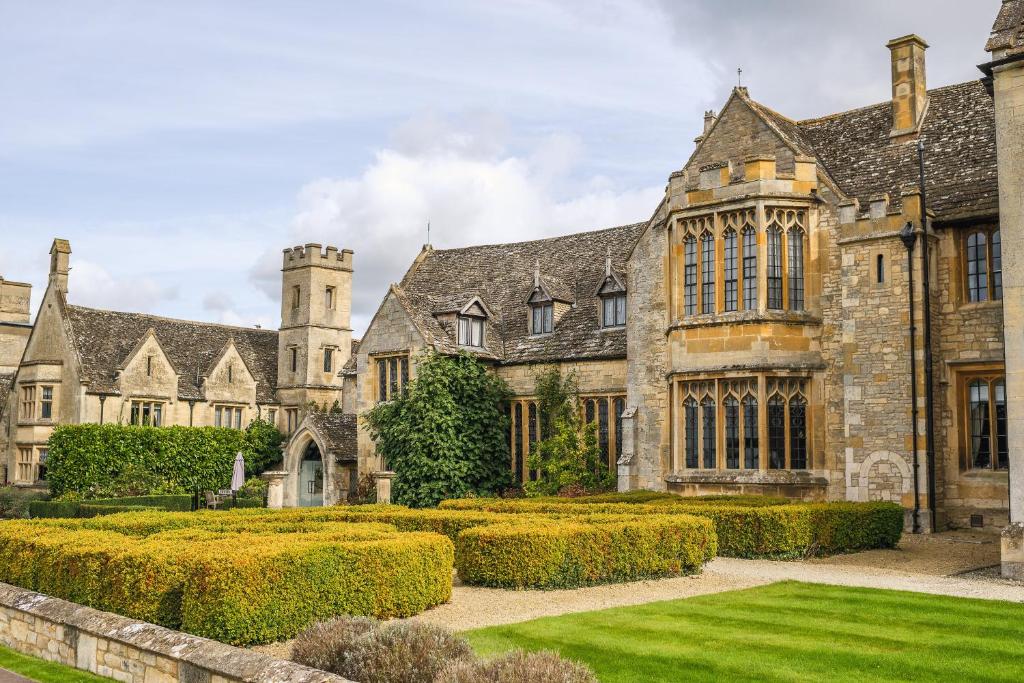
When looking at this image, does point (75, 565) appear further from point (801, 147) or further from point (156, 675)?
point (801, 147)

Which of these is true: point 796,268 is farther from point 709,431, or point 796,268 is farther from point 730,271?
point 709,431

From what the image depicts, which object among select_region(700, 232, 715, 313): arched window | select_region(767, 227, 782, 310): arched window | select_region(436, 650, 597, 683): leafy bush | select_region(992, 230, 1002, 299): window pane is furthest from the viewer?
select_region(700, 232, 715, 313): arched window

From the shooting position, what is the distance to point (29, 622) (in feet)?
39.8

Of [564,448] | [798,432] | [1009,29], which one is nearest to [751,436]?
[798,432]

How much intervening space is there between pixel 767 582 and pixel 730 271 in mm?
11577

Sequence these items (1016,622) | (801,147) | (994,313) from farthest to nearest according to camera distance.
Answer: (801,147) → (994,313) → (1016,622)

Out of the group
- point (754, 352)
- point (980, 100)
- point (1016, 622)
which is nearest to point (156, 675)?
point (1016, 622)

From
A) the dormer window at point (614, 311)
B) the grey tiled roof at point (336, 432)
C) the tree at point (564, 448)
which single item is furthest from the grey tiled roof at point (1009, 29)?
the grey tiled roof at point (336, 432)

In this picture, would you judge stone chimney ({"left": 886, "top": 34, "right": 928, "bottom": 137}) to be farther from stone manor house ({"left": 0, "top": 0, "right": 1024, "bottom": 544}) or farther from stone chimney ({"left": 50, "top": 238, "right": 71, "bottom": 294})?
stone chimney ({"left": 50, "top": 238, "right": 71, "bottom": 294})

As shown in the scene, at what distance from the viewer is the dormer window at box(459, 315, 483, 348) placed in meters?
33.4

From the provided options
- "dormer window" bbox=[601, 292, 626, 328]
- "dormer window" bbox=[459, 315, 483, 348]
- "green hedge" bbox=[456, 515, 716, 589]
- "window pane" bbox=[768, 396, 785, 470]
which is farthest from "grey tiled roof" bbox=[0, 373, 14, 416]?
"green hedge" bbox=[456, 515, 716, 589]

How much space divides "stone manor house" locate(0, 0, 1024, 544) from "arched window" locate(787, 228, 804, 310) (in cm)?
4

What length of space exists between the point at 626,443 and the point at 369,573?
16.5 metres

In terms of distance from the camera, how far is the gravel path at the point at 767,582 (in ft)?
41.9
